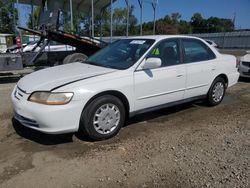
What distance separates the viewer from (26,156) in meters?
3.60

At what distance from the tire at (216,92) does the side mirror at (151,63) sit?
1.87 m

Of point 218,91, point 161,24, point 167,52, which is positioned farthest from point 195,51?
point 161,24

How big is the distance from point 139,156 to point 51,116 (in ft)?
4.17

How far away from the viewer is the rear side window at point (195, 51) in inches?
202

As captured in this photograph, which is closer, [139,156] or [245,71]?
[139,156]

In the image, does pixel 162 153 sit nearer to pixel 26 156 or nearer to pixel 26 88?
pixel 26 156

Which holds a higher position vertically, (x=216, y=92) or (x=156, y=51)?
(x=156, y=51)

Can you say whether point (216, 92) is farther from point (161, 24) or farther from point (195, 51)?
point (161, 24)

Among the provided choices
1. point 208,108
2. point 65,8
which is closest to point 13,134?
point 208,108

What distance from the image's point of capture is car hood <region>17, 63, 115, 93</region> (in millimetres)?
3854

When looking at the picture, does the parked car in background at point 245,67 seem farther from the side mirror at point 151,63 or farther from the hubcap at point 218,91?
the side mirror at point 151,63

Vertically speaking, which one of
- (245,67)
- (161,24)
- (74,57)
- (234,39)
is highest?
(161,24)

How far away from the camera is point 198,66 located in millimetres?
5234

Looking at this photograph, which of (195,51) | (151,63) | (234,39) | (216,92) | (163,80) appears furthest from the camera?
(234,39)
